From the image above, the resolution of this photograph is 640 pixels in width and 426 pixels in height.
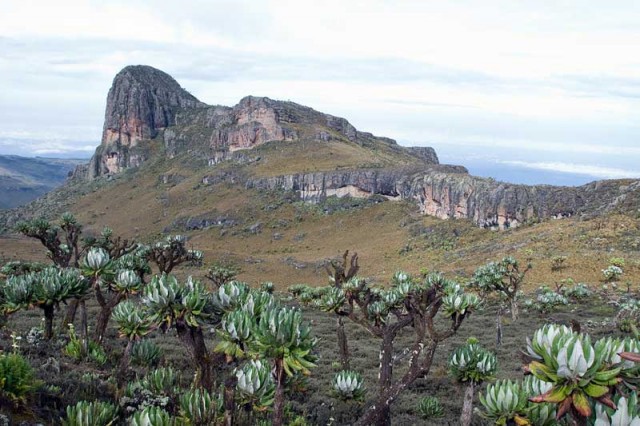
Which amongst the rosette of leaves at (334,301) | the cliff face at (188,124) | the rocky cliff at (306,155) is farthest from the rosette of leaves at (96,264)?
the cliff face at (188,124)

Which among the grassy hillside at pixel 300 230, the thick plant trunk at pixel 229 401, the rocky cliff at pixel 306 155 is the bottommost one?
the grassy hillside at pixel 300 230

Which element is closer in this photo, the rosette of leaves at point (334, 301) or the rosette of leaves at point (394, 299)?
the rosette of leaves at point (394, 299)

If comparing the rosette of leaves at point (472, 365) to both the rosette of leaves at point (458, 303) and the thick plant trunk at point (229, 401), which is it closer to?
the rosette of leaves at point (458, 303)

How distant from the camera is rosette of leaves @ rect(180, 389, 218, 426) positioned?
523 cm

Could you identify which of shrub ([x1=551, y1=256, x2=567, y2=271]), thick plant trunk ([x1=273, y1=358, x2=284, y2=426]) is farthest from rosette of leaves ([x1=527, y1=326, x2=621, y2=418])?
shrub ([x1=551, y1=256, x2=567, y2=271])

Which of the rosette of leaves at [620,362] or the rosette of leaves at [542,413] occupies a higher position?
the rosette of leaves at [620,362]

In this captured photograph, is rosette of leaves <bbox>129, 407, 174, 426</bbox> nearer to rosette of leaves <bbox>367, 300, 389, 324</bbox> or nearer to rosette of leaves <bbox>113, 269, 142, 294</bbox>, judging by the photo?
rosette of leaves <bbox>113, 269, 142, 294</bbox>

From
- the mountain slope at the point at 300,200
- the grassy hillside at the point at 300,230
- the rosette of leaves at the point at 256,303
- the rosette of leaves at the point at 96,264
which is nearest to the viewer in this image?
the rosette of leaves at the point at 256,303

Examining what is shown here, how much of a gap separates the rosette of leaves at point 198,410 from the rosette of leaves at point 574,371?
11.7 feet

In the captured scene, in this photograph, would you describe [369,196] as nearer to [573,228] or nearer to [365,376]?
[573,228]

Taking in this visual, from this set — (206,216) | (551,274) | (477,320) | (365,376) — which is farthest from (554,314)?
(206,216)

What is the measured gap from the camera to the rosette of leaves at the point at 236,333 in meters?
5.36

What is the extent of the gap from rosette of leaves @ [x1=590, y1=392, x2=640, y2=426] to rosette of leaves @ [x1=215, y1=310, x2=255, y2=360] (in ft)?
11.3

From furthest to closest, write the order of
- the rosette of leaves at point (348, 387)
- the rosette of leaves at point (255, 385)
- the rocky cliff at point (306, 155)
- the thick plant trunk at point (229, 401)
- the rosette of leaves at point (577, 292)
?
the rocky cliff at point (306, 155)
the rosette of leaves at point (577, 292)
the rosette of leaves at point (348, 387)
the rosette of leaves at point (255, 385)
the thick plant trunk at point (229, 401)
